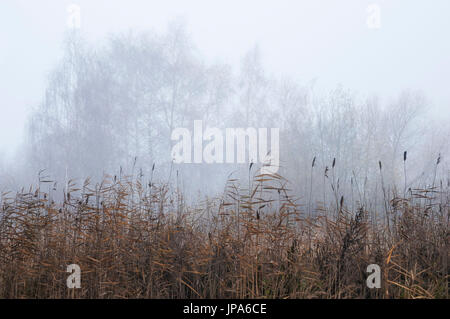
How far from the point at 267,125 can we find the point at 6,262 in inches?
476

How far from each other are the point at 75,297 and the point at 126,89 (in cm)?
1297

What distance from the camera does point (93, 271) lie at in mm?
3254

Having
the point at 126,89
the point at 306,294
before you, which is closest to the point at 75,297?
the point at 306,294

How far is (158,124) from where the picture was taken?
1459 cm

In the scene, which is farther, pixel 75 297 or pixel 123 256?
pixel 123 256

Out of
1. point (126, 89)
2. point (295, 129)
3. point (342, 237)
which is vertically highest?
point (126, 89)

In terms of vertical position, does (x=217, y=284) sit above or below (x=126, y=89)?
below

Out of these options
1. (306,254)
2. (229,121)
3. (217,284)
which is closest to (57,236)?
(217,284)

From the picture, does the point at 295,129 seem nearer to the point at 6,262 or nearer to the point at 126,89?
the point at 126,89

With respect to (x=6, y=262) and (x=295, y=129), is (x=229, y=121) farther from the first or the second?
(x=6, y=262)
